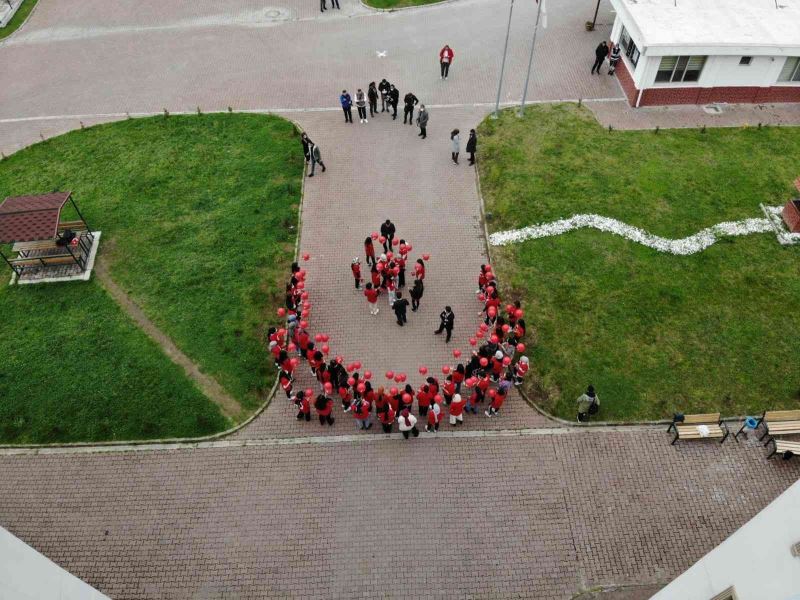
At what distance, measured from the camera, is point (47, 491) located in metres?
13.4

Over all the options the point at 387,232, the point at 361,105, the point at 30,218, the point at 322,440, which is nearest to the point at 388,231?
the point at 387,232

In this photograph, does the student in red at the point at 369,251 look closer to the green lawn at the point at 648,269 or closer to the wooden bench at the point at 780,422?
the green lawn at the point at 648,269

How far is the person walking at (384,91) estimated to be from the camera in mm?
22652

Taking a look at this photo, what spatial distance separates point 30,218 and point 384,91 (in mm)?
13707

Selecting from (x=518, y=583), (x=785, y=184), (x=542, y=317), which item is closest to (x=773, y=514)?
(x=518, y=583)

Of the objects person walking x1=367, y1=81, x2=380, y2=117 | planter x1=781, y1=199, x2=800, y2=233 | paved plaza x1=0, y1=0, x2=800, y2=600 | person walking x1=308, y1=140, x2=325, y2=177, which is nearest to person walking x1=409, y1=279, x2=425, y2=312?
paved plaza x1=0, y1=0, x2=800, y2=600

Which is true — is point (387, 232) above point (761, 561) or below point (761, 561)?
below

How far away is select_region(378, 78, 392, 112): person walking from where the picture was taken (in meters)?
22.7

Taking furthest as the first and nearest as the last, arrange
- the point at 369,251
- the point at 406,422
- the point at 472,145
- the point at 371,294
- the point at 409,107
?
the point at 409,107 < the point at 472,145 < the point at 369,251 < the point at 371,294 < the point at 406,422

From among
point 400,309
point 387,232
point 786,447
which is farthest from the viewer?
point 387,232

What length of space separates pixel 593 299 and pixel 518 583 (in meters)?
8.22

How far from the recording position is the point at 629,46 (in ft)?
78.3

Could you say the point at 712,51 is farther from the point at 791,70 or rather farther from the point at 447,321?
the point at 447,321

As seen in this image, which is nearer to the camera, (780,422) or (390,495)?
(390,495)
